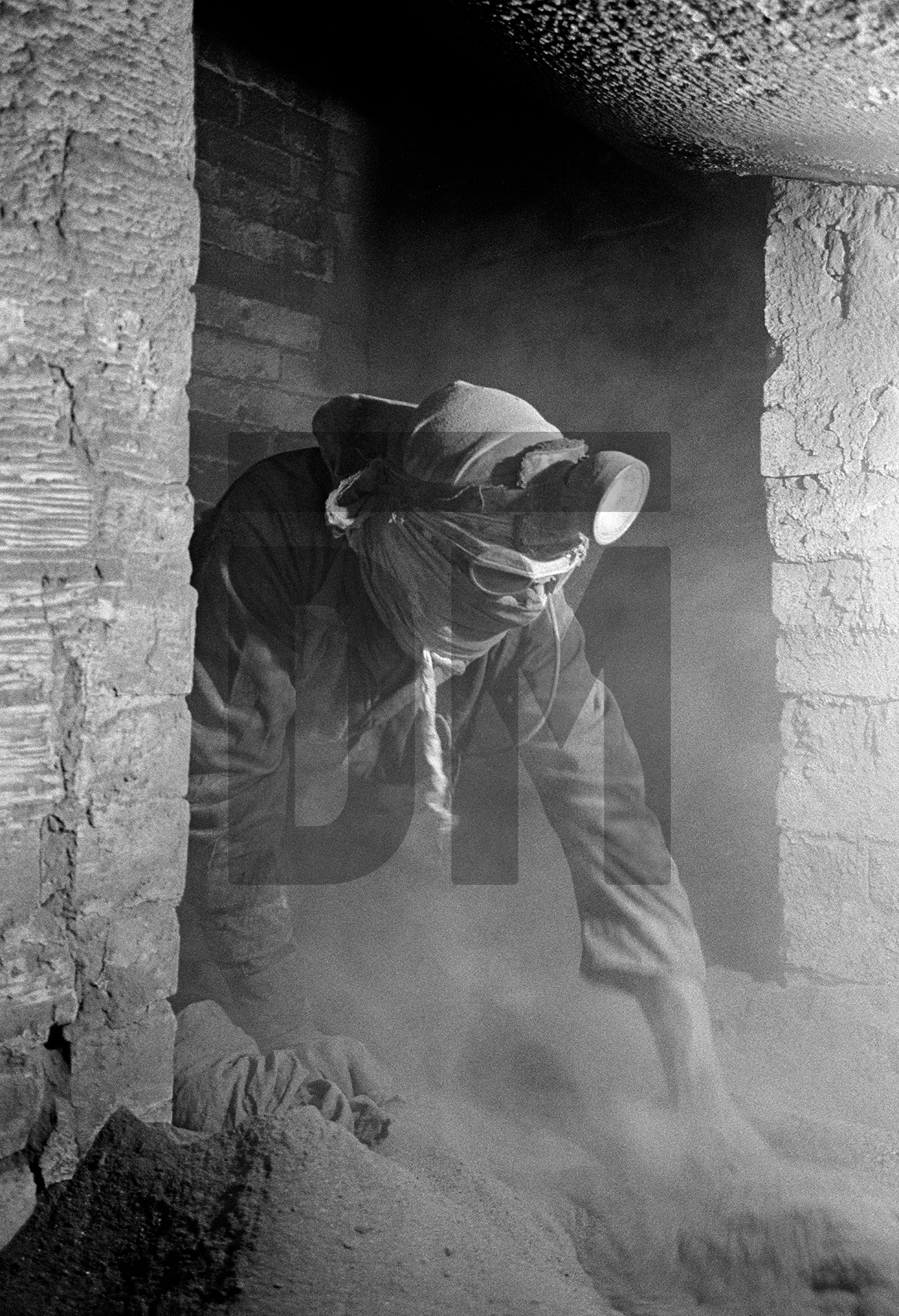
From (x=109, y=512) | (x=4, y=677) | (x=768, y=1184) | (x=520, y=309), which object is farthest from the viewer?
(x=520, y=309)

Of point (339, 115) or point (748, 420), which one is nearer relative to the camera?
point (748, 420)

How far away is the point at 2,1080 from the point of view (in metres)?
1.55

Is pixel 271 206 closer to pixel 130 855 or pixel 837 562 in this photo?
pixel 837 562

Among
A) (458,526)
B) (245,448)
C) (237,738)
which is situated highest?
(245,448)

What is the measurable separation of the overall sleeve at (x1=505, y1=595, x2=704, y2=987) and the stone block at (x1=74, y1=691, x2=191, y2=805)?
1066 millimetres

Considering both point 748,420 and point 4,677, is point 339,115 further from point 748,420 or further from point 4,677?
point 4,677

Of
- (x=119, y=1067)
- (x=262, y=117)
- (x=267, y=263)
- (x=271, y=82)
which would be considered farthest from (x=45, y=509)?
(x=271, y=82)

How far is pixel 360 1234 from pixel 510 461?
141cm

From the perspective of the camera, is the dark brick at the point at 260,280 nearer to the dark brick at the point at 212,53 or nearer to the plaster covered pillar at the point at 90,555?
the dark brick at the point at 212,53

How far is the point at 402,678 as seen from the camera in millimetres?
2715

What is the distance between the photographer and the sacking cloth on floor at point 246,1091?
6.74 feet

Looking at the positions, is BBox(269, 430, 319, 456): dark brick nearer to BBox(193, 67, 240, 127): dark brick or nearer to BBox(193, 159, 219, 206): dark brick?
BBox(193, 159, 219, 206): dark brick

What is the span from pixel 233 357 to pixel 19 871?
10.1ft

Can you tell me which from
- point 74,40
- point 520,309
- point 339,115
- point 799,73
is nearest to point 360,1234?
point 74,40
